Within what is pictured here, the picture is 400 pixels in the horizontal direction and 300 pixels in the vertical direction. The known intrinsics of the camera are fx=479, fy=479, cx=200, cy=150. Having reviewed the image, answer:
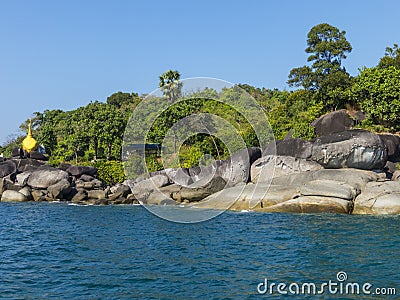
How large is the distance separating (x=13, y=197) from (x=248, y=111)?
28379 millimetres

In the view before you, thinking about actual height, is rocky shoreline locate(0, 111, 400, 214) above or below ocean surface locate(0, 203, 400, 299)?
above

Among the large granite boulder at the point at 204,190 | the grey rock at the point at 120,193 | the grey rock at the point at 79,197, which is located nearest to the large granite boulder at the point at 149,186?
the grey rock at the point at 120,193

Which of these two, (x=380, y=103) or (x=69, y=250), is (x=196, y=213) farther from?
(x=380, y=103)

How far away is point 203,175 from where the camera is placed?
4312 centimetres

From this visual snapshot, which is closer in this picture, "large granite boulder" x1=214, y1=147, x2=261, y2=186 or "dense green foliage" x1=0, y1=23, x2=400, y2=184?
"large granite boulder" x1=214, y1=147, x2=261, y2=186

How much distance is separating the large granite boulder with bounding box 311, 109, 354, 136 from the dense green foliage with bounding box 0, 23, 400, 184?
1208mm

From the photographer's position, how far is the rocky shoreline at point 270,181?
30.7 m

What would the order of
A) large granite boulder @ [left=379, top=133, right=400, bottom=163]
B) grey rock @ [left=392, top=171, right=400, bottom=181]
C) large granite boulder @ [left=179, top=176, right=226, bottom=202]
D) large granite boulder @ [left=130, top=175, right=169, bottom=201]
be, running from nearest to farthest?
grey rock @ [left=392, top=171, right=400, bottom=181] → large granite boulder @ [left=179, top=176, right=226, bottom=202] → large granite boulder @ [left=379, top=133, right=400, bottom=163] → large granite boulder @ [left=130, top=175, right=169, bottom=201]

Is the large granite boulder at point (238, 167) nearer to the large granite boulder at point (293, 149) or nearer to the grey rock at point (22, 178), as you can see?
the large granite boulder at point (293, 149)

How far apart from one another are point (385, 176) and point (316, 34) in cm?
2513

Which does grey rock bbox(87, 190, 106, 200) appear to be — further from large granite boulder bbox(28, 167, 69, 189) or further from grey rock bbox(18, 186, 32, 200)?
grey rock bbox(18, 186, 32, 200)

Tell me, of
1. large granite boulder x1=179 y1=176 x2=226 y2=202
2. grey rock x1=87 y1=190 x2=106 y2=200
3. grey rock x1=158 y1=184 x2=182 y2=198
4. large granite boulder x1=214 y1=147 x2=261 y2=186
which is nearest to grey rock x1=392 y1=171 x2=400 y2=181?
large granite boulder x1=214 y1=147 x2=261 y2=186

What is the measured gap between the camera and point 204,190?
3881 cm

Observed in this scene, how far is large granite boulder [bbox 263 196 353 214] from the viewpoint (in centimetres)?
2981
